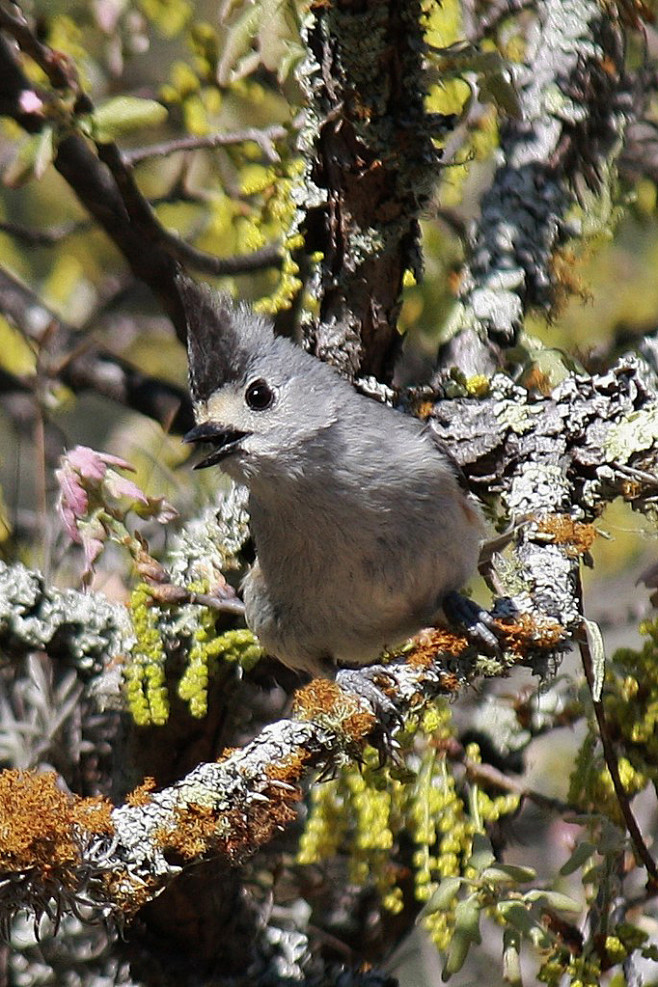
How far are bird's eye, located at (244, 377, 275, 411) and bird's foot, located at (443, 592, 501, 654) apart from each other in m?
0.57

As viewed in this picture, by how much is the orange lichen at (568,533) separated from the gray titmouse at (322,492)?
34cm

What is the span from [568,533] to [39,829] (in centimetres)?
110

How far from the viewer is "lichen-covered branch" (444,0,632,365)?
2969 millimetres

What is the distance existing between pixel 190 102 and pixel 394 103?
1.19 meters

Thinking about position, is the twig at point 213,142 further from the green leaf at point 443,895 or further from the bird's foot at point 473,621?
the green leaf at point 443,895

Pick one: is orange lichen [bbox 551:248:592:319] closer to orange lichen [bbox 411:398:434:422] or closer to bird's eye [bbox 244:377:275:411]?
orange lichen [bbox 411:398:434:422]

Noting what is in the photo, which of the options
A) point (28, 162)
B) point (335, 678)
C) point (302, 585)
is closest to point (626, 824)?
point (335, 678)

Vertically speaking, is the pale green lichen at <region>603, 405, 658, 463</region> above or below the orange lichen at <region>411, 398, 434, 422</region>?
above

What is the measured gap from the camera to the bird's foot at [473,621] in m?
2.11

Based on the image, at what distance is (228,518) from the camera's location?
281 centimetres

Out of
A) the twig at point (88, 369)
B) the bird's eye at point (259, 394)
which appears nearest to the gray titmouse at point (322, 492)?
the bird's eye at point (259, 394)

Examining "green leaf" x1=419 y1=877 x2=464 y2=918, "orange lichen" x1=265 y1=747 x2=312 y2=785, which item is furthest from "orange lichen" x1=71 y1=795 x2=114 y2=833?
"green leaf" x1=419 y1=877 x2=464 y2=918

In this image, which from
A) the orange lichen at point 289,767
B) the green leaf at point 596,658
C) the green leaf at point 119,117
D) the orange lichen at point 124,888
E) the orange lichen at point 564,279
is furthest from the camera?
the orange lichen at point 564,279

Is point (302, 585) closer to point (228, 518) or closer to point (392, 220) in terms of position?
point (228, 518)
